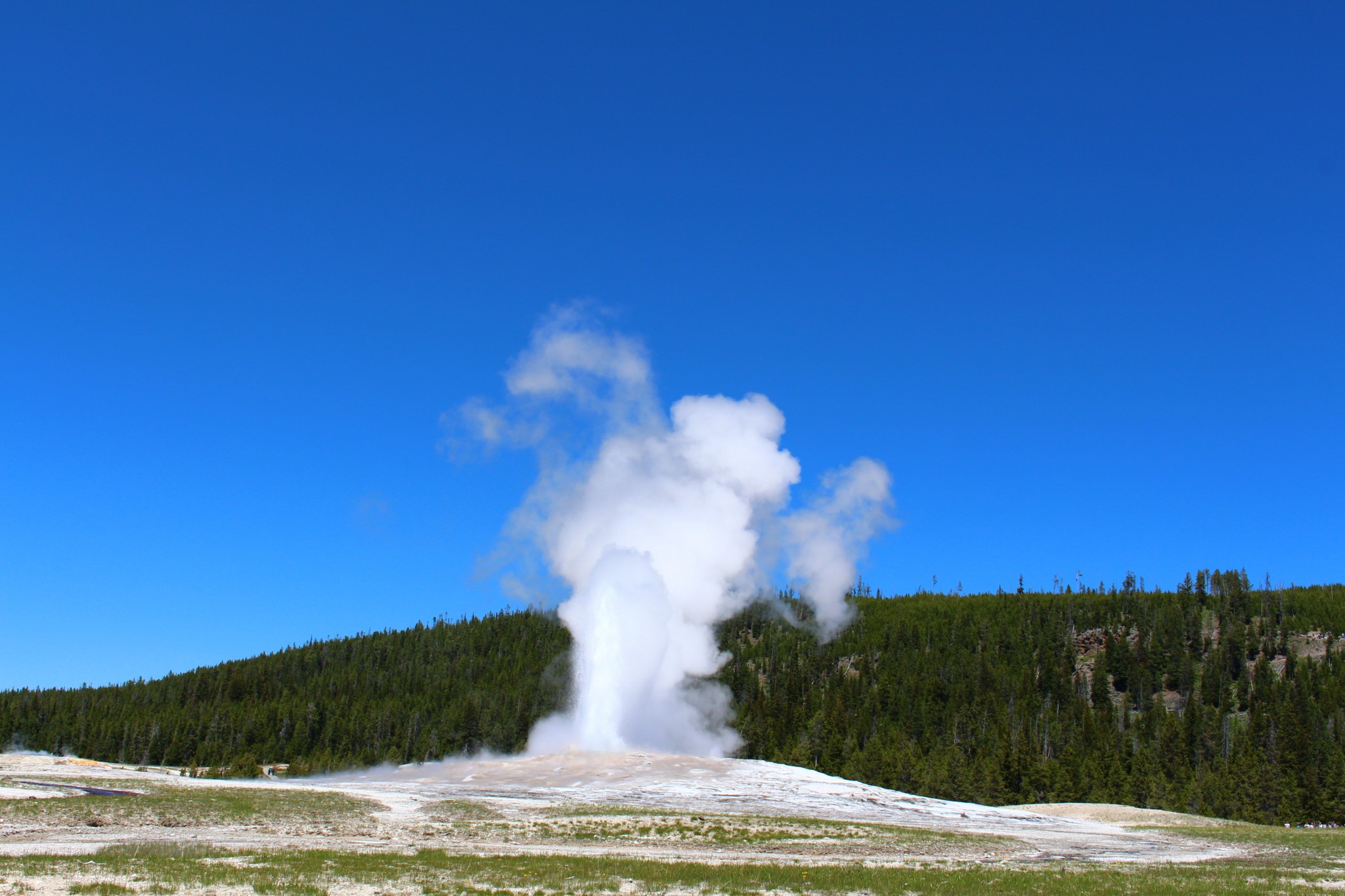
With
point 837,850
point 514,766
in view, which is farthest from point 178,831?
point 514,766

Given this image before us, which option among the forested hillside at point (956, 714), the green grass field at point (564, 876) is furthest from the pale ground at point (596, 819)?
the forested hillside at point (956, 714)

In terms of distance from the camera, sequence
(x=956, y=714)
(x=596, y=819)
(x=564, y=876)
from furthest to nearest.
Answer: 1. (x=956, y=714)
2. (x=596, y=819)
3. (x=564, y=876)

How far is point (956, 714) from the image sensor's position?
147 m

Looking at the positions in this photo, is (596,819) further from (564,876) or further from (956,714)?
(956,714)

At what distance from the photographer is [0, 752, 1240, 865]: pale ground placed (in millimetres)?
39625

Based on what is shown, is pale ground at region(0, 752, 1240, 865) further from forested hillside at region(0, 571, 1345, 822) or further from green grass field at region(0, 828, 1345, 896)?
forested hillside at region(0, 571, 1345, 822)

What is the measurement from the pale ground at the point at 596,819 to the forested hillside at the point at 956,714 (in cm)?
3237

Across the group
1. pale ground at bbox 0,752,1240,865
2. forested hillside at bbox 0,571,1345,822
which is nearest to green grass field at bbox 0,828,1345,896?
pale ground at bbox 0,752,1240,865

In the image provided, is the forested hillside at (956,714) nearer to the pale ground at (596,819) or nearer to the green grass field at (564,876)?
the pale ground at (596,819)

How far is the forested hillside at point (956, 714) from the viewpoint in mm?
106062

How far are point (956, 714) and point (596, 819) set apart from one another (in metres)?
110

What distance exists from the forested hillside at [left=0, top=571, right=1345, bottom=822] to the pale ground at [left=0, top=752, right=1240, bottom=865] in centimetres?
3237

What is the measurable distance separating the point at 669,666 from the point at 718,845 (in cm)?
6713

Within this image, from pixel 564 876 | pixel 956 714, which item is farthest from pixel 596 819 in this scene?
pixel 956 714
